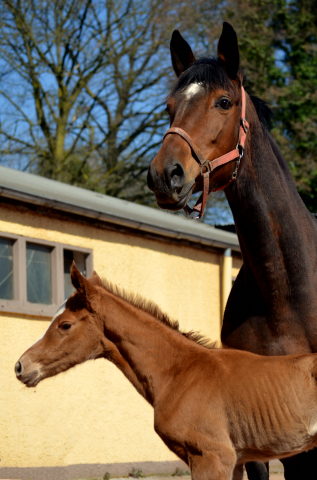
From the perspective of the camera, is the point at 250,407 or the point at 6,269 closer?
the point at 250,407

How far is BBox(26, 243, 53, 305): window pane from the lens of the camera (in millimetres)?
7914

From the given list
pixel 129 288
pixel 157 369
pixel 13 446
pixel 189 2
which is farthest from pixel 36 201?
pixel 189 2

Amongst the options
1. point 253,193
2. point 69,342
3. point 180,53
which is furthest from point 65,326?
point 180,53

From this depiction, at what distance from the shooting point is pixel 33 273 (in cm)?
796

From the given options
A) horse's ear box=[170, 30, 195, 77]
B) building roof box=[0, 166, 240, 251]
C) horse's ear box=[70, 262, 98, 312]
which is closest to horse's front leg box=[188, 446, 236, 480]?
horse's ear box=[70, 262, 98, 312]

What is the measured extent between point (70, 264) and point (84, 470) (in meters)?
2.67

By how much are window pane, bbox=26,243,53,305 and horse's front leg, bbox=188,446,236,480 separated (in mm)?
4708

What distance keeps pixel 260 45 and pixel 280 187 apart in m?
18.5

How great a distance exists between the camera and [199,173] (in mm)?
3344

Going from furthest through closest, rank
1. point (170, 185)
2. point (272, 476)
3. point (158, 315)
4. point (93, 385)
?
point (272, 476) < point (93, 385) < point (158, 315) < point (170, 185)

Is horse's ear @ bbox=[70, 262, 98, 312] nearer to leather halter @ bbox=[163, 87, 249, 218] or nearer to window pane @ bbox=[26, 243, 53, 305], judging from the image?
leather halter @ bbox=[163, 87, 249, 218]

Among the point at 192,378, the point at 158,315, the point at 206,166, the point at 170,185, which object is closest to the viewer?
the point at 170,185

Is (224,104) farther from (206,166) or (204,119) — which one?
(206,166)

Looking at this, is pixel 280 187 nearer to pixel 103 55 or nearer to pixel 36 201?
pixel 36 201
